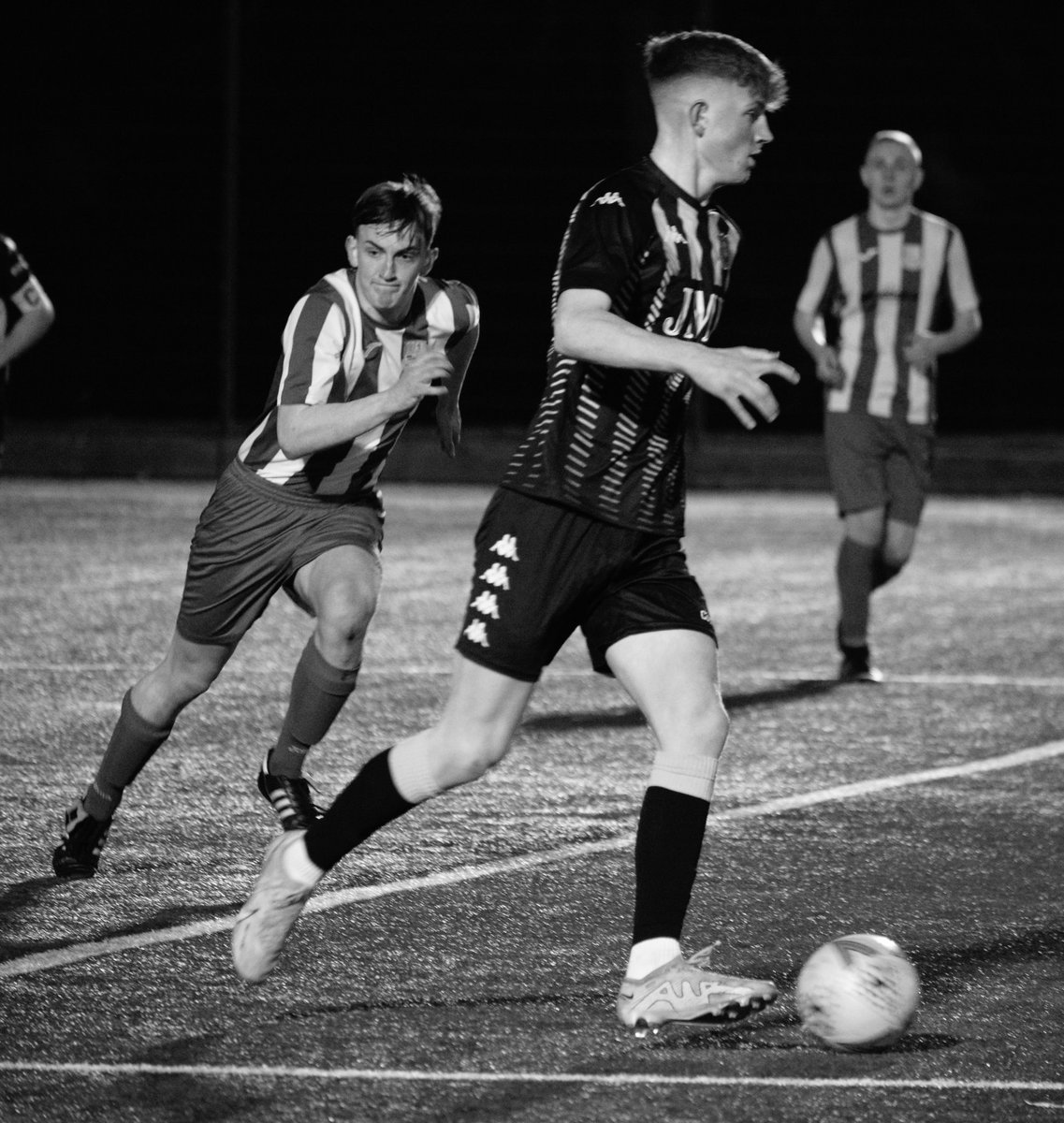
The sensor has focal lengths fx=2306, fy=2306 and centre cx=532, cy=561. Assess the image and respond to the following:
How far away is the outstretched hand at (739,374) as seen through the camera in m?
4.05

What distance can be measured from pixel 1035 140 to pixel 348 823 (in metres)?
18.1

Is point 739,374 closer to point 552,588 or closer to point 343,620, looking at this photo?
point 552,588

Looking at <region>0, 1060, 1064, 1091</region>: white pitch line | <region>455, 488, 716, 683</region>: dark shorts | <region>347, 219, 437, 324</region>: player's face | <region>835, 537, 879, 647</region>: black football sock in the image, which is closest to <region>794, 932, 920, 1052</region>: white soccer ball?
<region>0, 1060, 1064, 1091</region>: white pitch line

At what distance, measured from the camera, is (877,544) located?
32.3 ft

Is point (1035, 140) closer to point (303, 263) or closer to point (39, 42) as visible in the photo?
point (303, 263)

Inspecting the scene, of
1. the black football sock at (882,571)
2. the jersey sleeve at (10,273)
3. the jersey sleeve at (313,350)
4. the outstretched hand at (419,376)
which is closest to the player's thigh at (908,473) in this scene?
the black football sock at (882,571)

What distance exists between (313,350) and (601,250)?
1604 millimetres

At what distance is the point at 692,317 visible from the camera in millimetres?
4547

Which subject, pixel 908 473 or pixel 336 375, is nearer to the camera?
pixel 336 375

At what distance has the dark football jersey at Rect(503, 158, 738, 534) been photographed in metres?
4.45

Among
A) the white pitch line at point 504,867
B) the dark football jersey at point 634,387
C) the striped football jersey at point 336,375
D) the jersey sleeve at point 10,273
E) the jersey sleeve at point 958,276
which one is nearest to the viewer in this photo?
the dark football jersey at point 634,387

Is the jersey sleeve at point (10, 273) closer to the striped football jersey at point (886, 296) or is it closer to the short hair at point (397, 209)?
the striped football jersey at point (886, 296)

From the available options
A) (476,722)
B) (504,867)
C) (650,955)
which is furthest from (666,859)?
(504,867)

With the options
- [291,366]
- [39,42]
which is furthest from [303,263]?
[291,366]
